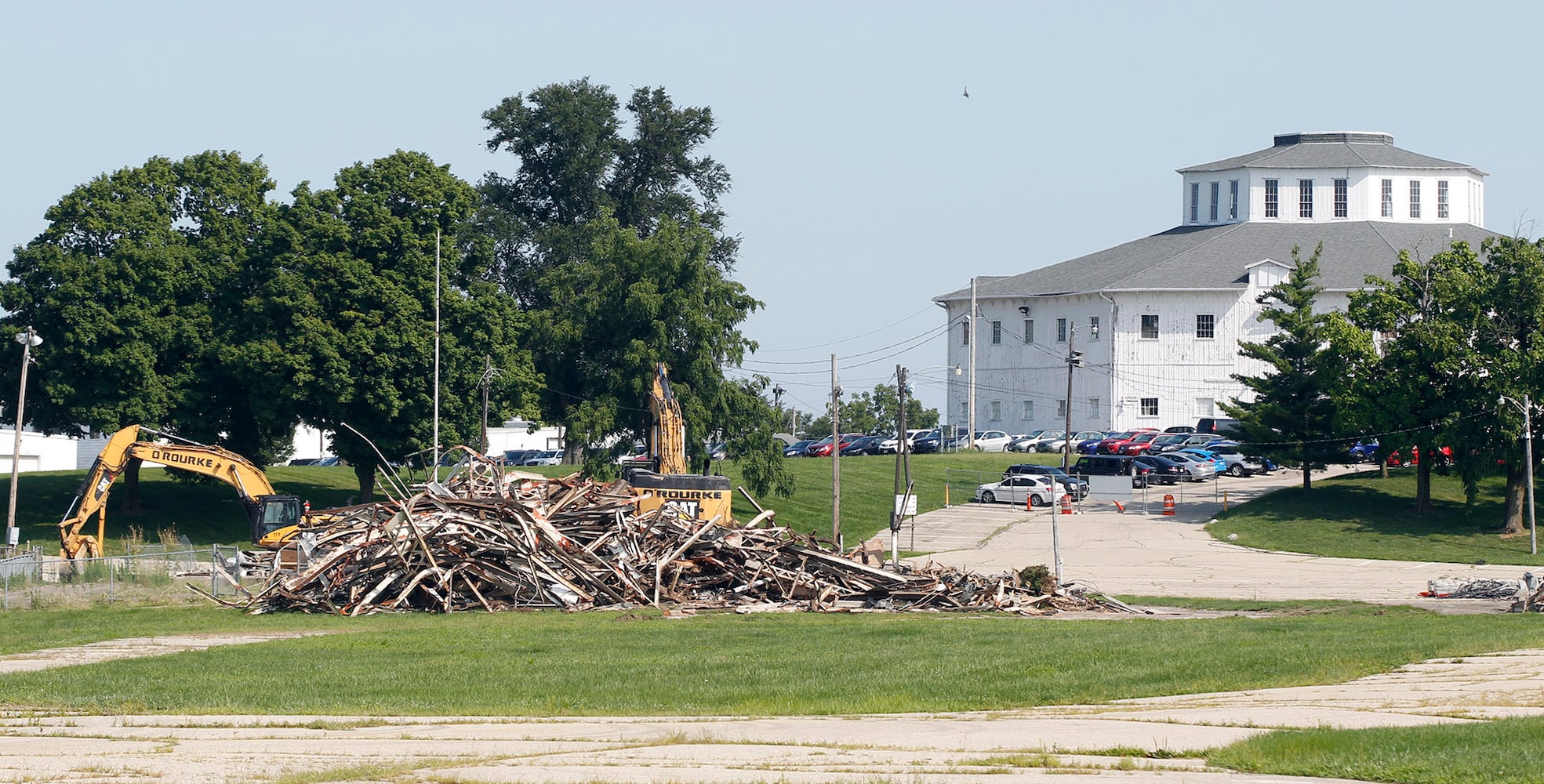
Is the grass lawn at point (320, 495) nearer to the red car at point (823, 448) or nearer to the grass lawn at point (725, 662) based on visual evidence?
the red car at point (823, 448)

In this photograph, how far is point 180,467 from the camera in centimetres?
4400

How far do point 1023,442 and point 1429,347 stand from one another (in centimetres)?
3800

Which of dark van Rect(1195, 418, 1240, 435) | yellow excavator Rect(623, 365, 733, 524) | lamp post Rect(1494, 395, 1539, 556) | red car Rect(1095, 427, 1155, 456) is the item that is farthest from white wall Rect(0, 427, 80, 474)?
lamp post Rect(1494, 395, 1539, 556)

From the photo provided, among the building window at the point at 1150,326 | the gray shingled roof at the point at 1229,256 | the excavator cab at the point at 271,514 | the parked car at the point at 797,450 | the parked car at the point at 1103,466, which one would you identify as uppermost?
the gray shingled roof at the point at 1229,256

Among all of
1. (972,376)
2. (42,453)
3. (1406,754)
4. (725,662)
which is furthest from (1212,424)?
(1406,754)

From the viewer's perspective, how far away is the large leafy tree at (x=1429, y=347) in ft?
193

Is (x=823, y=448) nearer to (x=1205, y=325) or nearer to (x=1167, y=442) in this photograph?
(x=1167, y=442)

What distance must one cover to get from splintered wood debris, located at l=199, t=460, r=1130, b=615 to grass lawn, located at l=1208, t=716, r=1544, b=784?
20.1m

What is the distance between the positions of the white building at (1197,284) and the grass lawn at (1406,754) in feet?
261

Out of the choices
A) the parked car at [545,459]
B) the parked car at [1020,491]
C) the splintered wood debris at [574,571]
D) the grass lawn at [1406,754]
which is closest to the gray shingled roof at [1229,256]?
the parked car at [1020,491]

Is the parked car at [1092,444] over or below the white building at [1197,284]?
below

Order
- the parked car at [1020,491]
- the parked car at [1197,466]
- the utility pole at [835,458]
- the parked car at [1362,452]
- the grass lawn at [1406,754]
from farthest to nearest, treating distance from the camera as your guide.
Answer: the parked car at [1197,466], the parked car at [1020,491], the parked car at [1362,452], the utility pole at [835,458], the grass lawn at [1406,754]

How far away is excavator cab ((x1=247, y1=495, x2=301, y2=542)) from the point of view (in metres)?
44.0

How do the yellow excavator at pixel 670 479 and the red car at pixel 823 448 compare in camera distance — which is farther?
the red car at pixel 823 448
